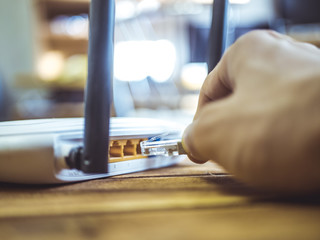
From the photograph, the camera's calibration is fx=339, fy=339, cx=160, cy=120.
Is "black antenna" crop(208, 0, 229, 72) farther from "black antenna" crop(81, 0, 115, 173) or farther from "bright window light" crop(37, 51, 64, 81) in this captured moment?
"bright window light" crop(37, 51, 64, 81)

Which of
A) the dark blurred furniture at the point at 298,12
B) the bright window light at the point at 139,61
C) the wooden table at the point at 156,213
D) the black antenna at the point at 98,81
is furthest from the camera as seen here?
the bright window light at the point at 139,61

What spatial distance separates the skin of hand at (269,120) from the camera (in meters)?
0.19

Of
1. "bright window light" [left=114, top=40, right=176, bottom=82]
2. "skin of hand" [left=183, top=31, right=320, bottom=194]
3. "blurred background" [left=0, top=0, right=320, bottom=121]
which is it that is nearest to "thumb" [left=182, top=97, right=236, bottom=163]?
"skin of hand" [left=183, top=31, right=320, bottom=194]

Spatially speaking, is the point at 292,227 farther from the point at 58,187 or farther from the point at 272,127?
the point at 58,187

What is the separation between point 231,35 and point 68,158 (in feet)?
8.16

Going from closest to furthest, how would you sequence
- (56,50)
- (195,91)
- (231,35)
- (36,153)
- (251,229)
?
(251,229)
(36,153)
(231,35)
(56,50)
(195,91)

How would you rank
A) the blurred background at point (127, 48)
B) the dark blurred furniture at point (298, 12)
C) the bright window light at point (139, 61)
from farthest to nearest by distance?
the bright window light at point (139, 61)
the blurred background at point (127, 48)
the dark blurred furniture at point (298, 12)

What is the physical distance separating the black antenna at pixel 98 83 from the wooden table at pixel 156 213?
3 cm

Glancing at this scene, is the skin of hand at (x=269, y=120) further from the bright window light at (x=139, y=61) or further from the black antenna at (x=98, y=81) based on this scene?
the bright window light at (x=139, y=61)

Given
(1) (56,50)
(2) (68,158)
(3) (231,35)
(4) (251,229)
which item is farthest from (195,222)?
(1) (56,50)

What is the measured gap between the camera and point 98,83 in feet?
0.95

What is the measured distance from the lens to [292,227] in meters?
0.18

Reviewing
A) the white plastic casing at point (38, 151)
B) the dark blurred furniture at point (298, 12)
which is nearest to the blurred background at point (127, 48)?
the dark blurred furniture at point (298, 12)

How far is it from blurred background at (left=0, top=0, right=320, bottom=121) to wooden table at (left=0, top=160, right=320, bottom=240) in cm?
185
